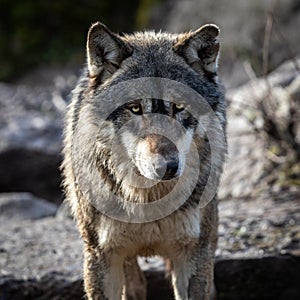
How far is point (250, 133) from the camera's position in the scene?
9336 mm

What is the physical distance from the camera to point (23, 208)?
889 cm

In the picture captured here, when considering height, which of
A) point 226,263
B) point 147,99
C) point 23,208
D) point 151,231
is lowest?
point 226,263

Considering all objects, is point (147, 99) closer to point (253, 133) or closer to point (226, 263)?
point (226, 263)

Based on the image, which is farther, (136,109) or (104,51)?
(104,51)

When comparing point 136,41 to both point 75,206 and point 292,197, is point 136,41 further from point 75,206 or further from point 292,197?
point 292,197

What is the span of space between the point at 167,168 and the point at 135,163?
411 millimetres

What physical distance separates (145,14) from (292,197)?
9.41 m

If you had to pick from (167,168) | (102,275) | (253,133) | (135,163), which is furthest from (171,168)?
(253,133)

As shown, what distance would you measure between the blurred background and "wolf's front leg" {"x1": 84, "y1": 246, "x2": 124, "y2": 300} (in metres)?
1.23

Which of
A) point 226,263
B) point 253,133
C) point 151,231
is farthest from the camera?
point 253,133

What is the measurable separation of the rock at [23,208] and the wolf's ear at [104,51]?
13.1 feet

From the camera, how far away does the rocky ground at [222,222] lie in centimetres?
659

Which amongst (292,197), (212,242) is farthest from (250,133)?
(212,242)

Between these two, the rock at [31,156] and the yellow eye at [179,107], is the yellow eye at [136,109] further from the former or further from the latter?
the rock at [31,156]
